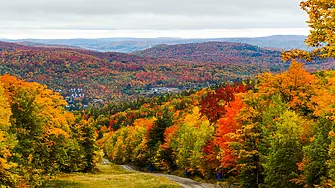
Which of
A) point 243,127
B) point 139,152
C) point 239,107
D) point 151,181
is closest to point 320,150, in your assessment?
point 243,127

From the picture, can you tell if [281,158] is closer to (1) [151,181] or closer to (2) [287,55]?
(2) [287,55]

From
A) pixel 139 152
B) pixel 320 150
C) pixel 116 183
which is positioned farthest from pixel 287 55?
pixel 139 152

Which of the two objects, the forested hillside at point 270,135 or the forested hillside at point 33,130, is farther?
the forested hillside at point 33,130

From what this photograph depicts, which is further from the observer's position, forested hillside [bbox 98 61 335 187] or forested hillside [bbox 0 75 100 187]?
forested hillside [bbox 0 75 100 187]

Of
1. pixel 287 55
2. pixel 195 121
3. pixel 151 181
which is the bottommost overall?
pixel 151 181

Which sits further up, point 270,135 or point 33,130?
point 270,135

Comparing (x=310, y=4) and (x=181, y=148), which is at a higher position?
(x=310, y=4)

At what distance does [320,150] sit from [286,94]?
59.7 feet

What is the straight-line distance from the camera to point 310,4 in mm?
16609

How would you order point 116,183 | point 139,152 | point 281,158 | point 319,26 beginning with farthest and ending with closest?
point 139,152 < point 116,183 < point 281,158 < point 319,26

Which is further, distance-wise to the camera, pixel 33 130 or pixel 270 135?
pixel 33 130

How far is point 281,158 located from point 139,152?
219 ft

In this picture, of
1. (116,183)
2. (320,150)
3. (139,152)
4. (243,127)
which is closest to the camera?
(320,150)

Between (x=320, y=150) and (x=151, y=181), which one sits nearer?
(x=320, y=150)
